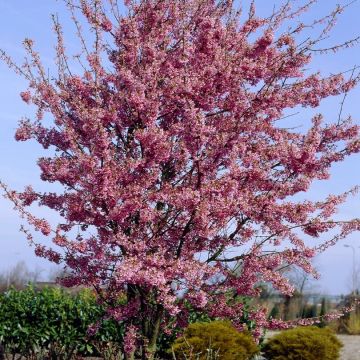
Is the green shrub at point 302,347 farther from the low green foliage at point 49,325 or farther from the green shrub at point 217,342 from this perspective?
the low green foliage at point 49,325

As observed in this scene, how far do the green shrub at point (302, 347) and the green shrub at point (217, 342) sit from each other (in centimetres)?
105

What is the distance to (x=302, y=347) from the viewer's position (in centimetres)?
1341

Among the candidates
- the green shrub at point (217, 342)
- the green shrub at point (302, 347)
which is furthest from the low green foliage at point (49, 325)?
the green shrub at point (302, 347)

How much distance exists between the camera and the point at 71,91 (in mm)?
10242

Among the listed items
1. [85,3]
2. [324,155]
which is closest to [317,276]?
[324,155]

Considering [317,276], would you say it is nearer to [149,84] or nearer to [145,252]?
[145,252]

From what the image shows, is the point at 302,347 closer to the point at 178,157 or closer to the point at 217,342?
the point at 217,342

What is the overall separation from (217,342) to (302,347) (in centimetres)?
250

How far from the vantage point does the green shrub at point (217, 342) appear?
11742mm

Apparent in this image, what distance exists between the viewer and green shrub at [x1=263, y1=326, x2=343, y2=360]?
13.3 metres

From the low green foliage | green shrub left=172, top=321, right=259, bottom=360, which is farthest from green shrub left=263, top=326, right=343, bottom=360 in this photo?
the low green foliage

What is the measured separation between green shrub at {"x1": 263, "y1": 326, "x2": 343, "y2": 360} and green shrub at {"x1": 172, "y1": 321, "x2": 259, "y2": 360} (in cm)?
105

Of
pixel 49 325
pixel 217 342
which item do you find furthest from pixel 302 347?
pixel 49 325

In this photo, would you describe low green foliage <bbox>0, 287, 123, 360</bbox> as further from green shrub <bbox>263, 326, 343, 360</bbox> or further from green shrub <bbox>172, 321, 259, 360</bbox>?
green shrub <bbox>263, 326, 343, 360</bbox>
